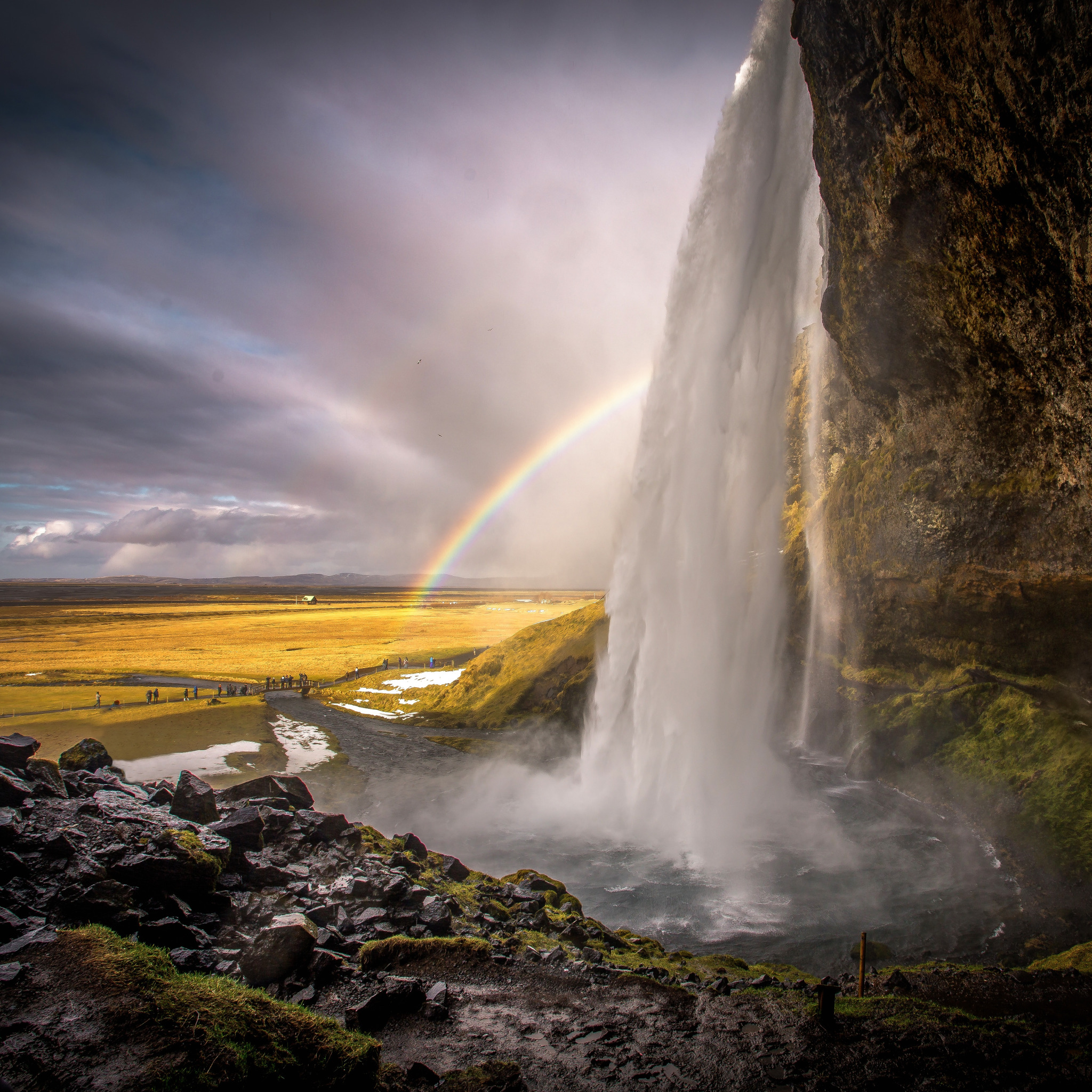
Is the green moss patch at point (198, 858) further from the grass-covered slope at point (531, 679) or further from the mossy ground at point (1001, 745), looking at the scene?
the grass-covered slope at point (531, 679)

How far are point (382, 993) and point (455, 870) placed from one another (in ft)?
22.1

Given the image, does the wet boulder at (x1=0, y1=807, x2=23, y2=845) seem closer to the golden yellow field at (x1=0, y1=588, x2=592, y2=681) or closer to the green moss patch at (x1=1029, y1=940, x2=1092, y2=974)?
the green moss patch at (x1=1029, y1=940, x2=1092, y2=974)

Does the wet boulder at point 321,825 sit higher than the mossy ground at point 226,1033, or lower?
lower

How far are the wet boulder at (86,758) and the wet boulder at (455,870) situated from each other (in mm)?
11192

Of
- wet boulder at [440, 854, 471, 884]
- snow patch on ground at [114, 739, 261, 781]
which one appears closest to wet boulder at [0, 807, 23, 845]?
wet boulder at [440, 854, 471, 884]

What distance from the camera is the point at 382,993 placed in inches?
347

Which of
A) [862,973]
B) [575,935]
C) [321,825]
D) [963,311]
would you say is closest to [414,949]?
[575,935]

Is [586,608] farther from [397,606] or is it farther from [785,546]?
[397,606]

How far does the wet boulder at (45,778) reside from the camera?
13.5 metres

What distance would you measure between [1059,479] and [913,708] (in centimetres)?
1507

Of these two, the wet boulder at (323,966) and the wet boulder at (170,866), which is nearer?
the wet boulder at (323,966)

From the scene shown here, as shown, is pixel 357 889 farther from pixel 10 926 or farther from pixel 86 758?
pixel 86 758

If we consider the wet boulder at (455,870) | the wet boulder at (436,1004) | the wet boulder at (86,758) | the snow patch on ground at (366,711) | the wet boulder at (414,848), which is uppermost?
the wet boulder at (86,758)

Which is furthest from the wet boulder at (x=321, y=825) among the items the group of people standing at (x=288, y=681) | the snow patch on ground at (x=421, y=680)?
the group of people standing at (x=288, y=681)
